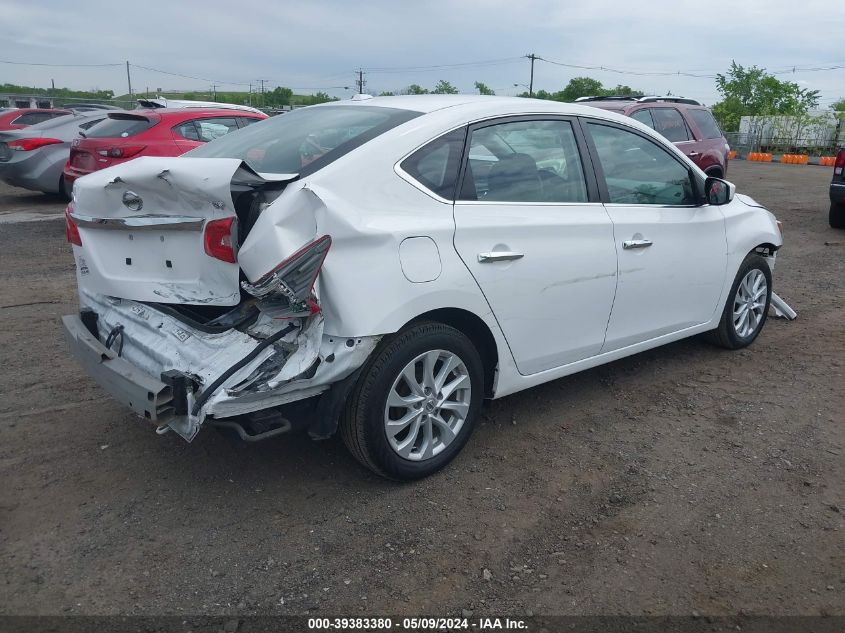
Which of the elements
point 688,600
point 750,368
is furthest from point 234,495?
point 750,368

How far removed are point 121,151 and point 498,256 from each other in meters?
7.23

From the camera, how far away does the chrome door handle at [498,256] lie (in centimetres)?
341

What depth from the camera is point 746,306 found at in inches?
210

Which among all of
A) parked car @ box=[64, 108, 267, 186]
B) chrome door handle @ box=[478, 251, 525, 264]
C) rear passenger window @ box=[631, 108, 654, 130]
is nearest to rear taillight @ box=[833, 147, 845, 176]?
rear passenger window @ box=[631, 108, 654, 130]

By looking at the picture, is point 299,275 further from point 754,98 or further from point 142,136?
point 754,98

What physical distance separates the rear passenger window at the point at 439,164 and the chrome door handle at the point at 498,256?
0.31 metres

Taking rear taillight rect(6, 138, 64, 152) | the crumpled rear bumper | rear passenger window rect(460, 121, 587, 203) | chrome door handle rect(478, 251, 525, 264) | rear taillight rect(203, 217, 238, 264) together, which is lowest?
the crumpled rear bumper

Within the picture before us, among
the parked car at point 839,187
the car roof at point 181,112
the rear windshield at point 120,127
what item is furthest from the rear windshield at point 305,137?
the parked car at point 839,187

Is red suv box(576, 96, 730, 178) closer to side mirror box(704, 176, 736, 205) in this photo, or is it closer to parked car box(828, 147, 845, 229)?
parked car box(828, 147, 845, 229)

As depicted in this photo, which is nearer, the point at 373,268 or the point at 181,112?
the point at 373,268

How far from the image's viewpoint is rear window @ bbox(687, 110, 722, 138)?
11.3 meters

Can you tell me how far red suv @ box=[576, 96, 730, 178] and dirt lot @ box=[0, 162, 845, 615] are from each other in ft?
21.2

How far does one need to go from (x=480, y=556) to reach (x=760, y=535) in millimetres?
1219

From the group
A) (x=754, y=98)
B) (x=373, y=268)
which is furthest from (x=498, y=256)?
(x=754, y=98)
